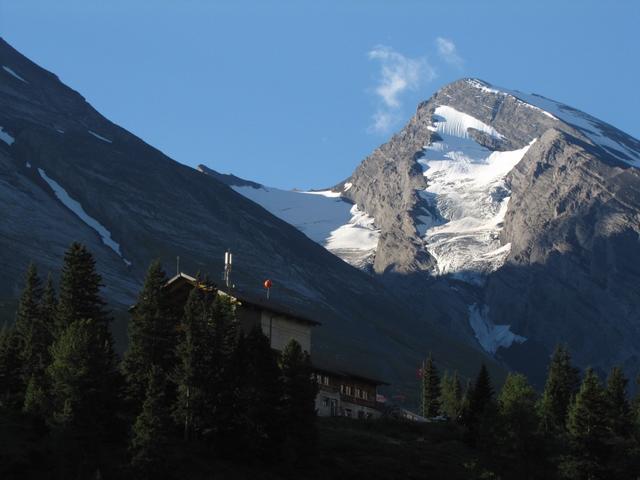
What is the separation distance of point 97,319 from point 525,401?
85.4ft

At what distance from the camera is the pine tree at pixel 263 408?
6931cm

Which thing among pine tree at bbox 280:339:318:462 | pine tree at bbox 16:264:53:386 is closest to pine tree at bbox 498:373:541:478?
pine tree at bbox 280:339:318:462

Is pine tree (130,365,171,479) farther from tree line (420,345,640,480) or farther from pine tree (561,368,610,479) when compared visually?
pine tree (561,368,610,479)

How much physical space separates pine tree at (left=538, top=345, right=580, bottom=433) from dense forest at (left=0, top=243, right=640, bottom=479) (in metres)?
12.0

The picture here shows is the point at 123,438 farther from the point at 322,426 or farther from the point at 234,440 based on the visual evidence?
the point at 322,426

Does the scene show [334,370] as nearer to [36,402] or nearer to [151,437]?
[36,402]

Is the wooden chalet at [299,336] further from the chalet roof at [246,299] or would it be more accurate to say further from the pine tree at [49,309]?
the pine tree at [49,309]

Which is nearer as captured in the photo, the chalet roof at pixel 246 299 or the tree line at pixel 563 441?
the tree line at pixel 563 441

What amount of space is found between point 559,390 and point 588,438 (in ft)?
79.2

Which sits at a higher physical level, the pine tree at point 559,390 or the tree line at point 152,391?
the pine tree at point 559,390

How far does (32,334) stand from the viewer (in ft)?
253

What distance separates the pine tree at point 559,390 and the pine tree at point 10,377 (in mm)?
38954

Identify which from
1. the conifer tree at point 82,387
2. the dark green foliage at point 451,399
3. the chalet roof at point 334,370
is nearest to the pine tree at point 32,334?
the conifer tree at point 82,387

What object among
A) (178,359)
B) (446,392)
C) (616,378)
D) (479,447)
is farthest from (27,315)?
(446,392)
